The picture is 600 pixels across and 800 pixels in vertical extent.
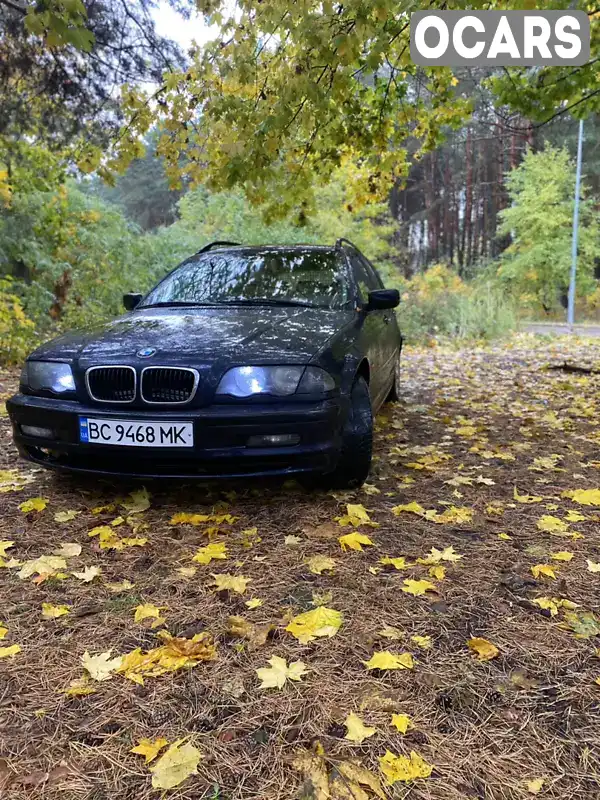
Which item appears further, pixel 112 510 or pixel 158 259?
pixel 158 259

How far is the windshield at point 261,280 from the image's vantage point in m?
3.75

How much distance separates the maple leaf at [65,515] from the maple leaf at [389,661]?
5.86 ft

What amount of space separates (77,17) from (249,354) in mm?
2461

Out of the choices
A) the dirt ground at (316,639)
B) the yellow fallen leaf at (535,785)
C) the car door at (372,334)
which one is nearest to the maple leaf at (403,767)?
the dirt ground at (316,639)

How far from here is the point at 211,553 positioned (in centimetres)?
248

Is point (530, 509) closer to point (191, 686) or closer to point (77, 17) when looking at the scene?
point (191, 686)

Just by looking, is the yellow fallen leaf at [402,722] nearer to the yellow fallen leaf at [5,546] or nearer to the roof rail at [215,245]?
the yellow fallen leaf at [5,546]

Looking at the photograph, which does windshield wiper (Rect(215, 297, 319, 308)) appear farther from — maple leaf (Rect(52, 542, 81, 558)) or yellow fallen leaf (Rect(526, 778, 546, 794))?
yellow fallen leaf (Rect(526, 778, 546, 794))

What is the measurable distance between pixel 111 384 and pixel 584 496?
2.62m

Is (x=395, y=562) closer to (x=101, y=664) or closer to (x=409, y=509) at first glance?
(x=409, y=509)

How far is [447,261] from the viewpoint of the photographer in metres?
31.0

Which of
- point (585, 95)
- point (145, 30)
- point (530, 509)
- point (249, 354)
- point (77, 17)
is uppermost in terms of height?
point (145, 30)

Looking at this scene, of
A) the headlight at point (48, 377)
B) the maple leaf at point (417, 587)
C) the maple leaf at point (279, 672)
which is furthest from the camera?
the headlight at point (48, 377)

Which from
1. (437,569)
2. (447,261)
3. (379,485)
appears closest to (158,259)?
(379,485)
